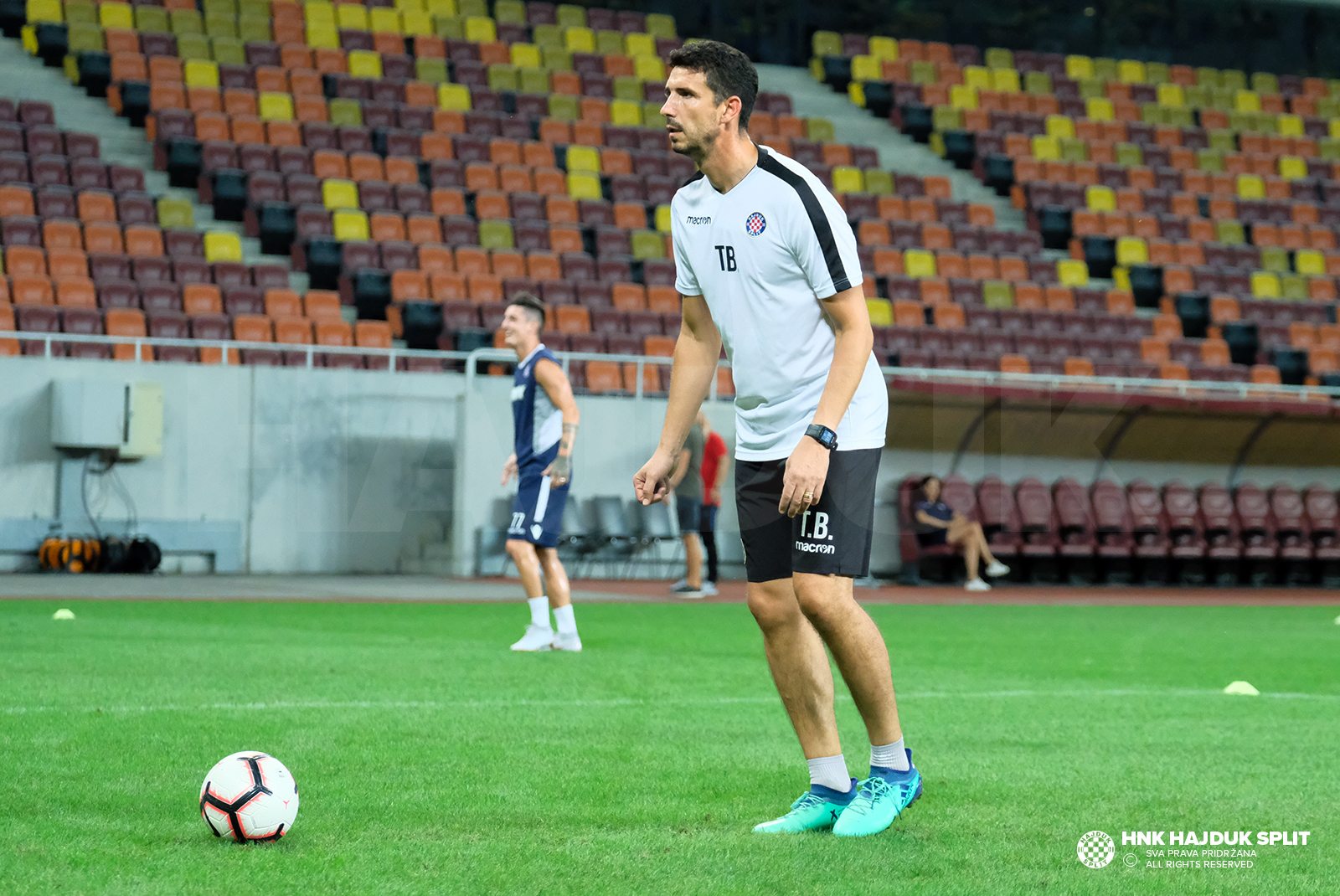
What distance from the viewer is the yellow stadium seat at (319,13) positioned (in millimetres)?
26516

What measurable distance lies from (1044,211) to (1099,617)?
14.5 meters

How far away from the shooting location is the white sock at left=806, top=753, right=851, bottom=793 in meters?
4.43

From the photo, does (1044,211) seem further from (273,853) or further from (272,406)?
(273,853)

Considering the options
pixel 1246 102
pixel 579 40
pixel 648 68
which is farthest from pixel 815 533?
pixel 1246 102

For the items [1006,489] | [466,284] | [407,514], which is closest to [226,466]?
[407,514]

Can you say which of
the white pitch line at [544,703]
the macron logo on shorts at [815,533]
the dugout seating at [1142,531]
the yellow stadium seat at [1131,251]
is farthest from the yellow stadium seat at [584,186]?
the macron logo on shorts at [815,533]

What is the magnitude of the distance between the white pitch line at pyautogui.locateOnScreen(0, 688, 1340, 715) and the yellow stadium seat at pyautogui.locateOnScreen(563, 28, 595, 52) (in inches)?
893

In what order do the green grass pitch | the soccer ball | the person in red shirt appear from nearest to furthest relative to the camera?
1. the green grass pitch
2. the soccer ball
3. the person in red shirt

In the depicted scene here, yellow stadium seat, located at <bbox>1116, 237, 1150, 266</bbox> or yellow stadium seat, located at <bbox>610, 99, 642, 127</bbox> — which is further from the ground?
yellow stadium seat, located at <bbox>610, 99, 642, 127</bbox>

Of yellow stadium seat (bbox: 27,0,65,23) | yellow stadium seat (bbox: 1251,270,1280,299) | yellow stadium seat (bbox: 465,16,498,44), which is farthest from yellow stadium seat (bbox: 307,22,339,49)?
yellow stadium seat (bbox: 1251,270,1280,299)

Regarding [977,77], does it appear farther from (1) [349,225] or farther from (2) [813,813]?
(2) [813,813]

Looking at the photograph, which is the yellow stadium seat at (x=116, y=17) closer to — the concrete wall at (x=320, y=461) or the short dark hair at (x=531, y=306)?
the concrete wall at (x=320, y=461)

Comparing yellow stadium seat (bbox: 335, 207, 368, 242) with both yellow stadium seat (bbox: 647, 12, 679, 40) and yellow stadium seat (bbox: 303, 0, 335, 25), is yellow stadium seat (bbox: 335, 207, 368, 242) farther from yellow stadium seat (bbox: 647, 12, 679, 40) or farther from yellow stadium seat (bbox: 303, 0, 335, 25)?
yellow stadium seat (bbox: 647, 12, 679, 40)

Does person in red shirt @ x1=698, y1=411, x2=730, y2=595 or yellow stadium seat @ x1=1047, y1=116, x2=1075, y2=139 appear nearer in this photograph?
person in red shirt @ x1=698, y1=411, x2=730, y2=595
